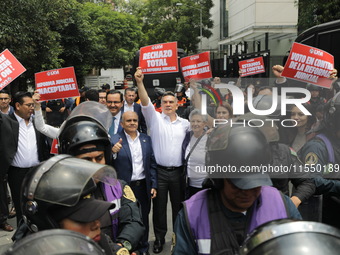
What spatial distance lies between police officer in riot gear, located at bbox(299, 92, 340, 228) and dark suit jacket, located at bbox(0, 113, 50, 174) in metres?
3.19

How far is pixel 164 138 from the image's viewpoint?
4297 millimetres

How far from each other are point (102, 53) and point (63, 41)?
33.4 feet

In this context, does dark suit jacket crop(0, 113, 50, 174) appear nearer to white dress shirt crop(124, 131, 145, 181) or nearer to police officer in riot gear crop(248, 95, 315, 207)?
white dress shirt crop(124, 131, 145, 181)

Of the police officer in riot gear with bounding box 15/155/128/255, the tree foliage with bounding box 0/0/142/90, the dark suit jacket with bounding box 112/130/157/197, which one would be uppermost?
the tree foliage with bounding box 0/0/142/90

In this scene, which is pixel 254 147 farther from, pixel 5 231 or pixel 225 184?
pixel 5 231

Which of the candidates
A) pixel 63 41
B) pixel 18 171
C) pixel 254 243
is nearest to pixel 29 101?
pixel 18 171

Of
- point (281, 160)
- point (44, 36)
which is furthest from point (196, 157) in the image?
point (44, 36)

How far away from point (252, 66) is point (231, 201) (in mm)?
5537

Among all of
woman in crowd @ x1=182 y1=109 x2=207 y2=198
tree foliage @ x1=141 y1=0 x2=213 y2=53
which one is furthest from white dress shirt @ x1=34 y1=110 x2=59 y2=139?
tree foliage @ x1=141 y1=0 x2=213 y2=53

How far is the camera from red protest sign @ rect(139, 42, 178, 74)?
4.94m

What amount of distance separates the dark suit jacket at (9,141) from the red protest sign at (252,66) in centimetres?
397

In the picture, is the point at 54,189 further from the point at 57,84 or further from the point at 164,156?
the point at 57,84

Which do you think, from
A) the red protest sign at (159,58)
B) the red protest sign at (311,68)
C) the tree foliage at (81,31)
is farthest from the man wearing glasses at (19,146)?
the tree foliage at (81,31)

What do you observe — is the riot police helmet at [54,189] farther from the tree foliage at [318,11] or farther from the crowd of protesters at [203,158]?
the tree foliage at [318,11]
